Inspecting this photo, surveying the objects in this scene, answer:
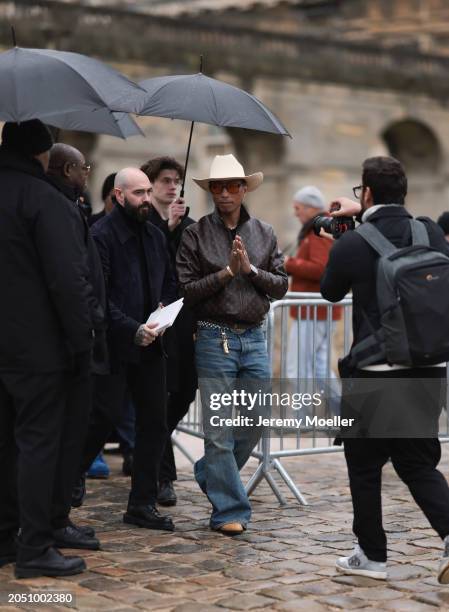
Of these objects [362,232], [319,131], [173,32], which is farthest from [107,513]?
[319,131]

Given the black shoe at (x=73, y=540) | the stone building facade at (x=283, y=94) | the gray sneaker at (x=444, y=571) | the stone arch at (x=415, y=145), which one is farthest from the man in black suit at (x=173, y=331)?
the stone arch at (x=415, y=145)

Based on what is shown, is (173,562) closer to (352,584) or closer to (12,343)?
(352,584)

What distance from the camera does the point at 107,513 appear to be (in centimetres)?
852

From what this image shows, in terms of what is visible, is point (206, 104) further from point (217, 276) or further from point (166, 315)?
point (166, 315)

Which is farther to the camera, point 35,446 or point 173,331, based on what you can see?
point 173,331

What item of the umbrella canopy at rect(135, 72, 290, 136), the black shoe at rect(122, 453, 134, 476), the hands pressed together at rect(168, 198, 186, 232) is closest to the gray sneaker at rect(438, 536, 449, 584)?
the umbrella canopy at rect(135, 72, 290, 136)

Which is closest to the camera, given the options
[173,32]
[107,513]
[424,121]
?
[107,513]

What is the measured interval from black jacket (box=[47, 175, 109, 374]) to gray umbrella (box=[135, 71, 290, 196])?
30.0 inches

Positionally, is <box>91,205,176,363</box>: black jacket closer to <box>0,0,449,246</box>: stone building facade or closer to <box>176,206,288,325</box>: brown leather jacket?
<box>176,206,288,325</box>: brown leather jacket

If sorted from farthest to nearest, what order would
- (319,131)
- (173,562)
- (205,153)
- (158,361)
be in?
(205,153), (319,131), (158,361), (173,562)

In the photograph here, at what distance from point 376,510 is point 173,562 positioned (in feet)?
3.70

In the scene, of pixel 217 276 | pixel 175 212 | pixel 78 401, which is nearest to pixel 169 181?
pixel 175 212

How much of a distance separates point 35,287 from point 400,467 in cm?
195

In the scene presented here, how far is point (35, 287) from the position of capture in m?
6.70
